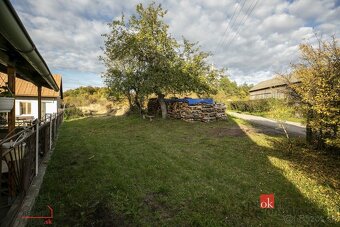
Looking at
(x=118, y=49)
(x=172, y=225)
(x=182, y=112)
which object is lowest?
(x=172, y=225)

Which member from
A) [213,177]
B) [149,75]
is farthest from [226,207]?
[149,75]

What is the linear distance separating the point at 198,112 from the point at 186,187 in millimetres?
13761

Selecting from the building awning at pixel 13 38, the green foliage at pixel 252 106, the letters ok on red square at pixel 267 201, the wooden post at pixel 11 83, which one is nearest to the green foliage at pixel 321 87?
the letters ok on red square at pixel 267 201

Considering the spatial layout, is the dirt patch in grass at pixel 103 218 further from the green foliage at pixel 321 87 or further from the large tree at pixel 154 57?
the large tree at pixel 154 57

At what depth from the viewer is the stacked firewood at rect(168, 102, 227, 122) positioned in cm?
1866

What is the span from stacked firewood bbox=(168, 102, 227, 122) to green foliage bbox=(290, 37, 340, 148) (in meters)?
10.6

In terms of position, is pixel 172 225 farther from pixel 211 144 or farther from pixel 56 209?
pixel 211 144

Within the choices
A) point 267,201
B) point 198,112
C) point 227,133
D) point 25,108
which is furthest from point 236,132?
point 25,108

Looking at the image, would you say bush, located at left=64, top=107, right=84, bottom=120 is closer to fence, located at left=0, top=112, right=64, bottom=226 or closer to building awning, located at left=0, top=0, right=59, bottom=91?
building awning, located at left=0, top=0, right=59, bottom=91

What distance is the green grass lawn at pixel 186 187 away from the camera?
3959 millimetres

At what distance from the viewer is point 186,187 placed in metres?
5.22

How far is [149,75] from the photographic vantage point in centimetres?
1772

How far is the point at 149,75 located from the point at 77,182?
43.7ft

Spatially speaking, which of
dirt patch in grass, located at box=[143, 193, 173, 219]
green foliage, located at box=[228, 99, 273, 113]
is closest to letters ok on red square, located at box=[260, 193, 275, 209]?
dirt patch in grass, located at box=[143, 193, 173, 219]
